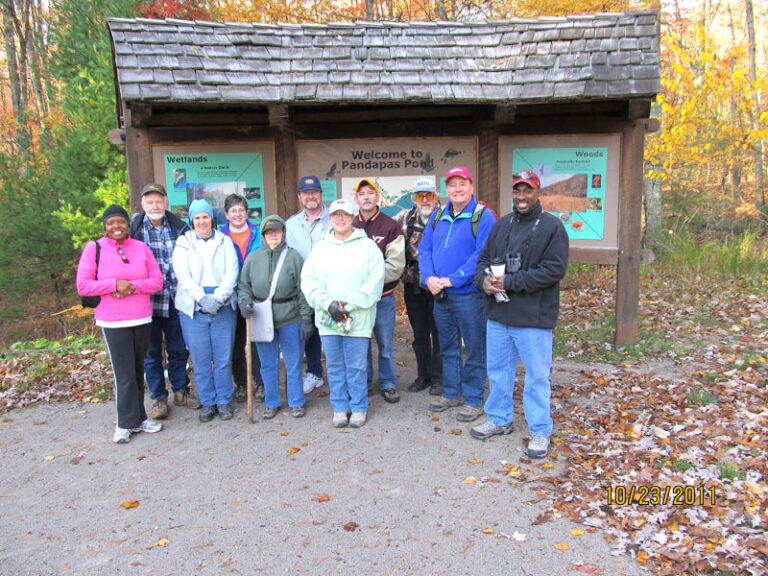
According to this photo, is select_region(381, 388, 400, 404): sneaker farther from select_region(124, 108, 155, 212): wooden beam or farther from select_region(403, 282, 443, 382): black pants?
select_region(124, 108, 155, 212): wooden beam

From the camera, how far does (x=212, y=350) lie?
16.9 feet

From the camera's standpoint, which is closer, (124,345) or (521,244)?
(521,244)

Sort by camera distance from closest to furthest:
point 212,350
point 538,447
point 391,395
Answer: point 538,447, point 212,350, point 391,395

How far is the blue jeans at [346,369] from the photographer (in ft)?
16.1

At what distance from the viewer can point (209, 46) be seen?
5.95 m

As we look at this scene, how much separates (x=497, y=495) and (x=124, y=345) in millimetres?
3290

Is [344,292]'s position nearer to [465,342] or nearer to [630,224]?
[465,342]

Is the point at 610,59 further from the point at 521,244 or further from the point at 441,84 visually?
the point at 521,244

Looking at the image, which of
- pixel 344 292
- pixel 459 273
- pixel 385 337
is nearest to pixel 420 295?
pixel 385 337

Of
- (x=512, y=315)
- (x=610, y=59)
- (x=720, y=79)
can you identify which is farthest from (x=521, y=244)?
(x=720, y=79)

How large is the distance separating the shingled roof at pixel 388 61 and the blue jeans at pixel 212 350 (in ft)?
7.30

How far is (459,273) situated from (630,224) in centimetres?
282

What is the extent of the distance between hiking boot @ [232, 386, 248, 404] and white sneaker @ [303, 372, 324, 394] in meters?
0.63
